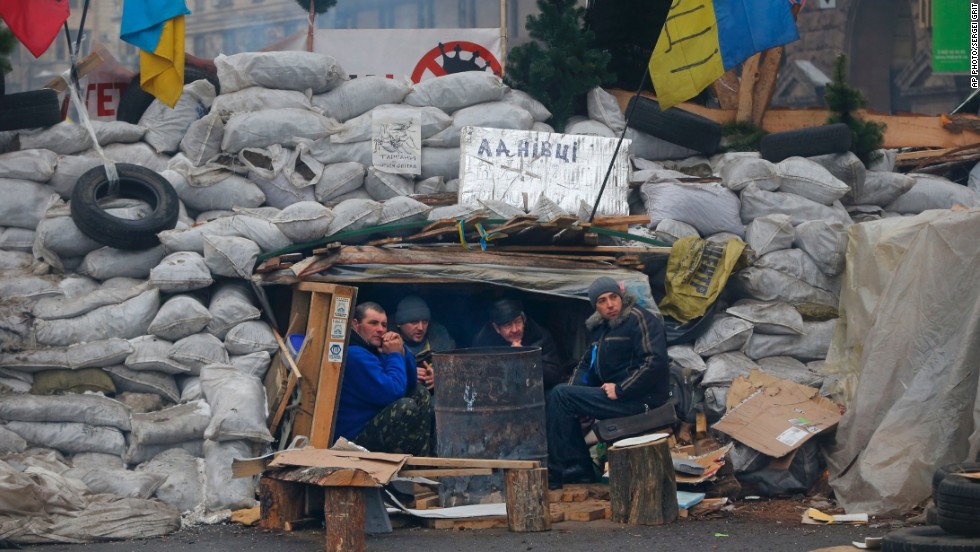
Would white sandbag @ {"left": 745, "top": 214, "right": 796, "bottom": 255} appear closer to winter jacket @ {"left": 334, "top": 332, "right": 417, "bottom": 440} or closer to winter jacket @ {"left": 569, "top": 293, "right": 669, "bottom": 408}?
winter jacket @ {"left": 569, "top": 293, "right": 669, "bottom": 408}

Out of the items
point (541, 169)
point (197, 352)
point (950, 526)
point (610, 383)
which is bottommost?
point (950, 526)

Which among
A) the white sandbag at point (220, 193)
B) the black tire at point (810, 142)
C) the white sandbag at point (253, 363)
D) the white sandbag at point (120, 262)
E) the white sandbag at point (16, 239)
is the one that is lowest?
the white sandbag at point (253, 363)

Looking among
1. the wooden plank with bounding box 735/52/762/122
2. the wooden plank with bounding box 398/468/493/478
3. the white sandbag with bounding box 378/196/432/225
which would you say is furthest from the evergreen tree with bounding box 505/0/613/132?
the wooden plank with bounding box 398/468/493/478

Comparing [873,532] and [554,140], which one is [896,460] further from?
[554,140]

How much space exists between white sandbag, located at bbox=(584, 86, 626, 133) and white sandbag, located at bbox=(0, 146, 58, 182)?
15.6 ft

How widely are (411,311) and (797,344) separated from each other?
2.94 meters

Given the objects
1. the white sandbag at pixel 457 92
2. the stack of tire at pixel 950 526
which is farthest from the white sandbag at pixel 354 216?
the stack of tire at pixel 950 526

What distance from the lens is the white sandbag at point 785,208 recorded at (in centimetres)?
1027

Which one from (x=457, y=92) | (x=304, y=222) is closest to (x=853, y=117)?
(x=457, y=92)

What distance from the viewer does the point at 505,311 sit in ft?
30.1

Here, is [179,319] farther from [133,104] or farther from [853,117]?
[853,117]

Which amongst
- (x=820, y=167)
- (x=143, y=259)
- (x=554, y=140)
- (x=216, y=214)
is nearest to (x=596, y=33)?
(x=554, y=140)

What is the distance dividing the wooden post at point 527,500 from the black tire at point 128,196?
3.99 m

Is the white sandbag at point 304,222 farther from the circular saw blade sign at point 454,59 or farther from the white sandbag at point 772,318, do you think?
the circular saw blade sign at point 454,59
